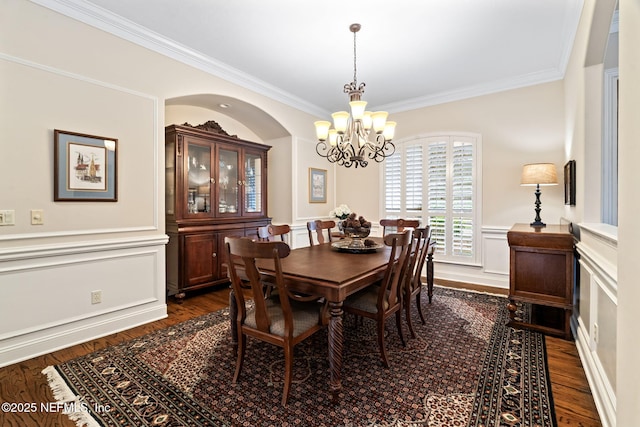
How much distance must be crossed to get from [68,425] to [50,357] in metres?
1.03

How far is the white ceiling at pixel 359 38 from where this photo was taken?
2.62m

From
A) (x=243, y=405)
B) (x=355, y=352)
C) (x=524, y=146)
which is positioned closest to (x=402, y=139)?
(x=524, y=146)

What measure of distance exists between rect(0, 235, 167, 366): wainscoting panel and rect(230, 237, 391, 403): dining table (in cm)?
132

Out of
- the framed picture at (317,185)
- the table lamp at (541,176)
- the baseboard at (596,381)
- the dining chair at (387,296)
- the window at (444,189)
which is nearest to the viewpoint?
the baseboard at (596,381)

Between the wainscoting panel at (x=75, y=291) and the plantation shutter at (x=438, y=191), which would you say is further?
the plantation shutter at (x=438, y=191)

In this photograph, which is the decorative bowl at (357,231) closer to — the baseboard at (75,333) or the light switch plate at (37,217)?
the baseboard at (75,333)

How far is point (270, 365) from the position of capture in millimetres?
2230

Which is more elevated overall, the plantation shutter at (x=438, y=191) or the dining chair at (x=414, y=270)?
the plantation shutter at (x=438, y=191)

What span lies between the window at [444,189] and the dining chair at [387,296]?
2475 millimetres

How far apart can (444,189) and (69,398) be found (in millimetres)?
4657

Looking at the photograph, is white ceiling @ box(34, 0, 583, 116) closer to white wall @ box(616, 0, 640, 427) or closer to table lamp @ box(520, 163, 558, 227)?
table lamp @ box(520, 163, 558, 227)

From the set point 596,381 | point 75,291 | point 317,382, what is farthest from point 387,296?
point 75,291

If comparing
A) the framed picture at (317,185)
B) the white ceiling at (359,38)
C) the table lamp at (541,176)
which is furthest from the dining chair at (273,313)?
the framed picture at (317,185)

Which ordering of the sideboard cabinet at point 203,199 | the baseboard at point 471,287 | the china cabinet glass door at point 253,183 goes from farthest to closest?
the china cabinet glass door at point 253,183 → the baseboard at point 471,287 → the sideboard cabinet at point 203,199
